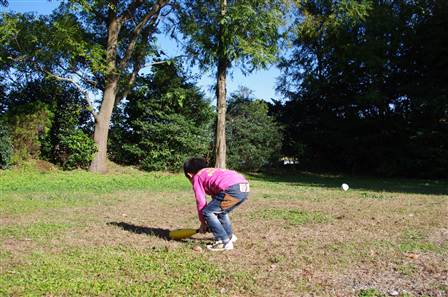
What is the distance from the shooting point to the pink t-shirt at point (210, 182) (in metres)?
6.02

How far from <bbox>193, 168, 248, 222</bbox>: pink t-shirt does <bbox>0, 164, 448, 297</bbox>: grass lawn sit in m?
0.67

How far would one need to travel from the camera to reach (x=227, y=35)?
18.2 m

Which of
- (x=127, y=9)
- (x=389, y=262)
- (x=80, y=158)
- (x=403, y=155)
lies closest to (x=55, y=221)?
(x=389, y=262)

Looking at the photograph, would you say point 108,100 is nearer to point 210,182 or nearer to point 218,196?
point 210,182

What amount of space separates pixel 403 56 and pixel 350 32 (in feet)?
10.7

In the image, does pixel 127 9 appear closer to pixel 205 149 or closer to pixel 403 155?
pixel 205 149

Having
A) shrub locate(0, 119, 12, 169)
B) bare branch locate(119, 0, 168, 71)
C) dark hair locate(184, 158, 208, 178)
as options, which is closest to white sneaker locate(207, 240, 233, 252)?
dark hair locate(184, 158, 208, 178)

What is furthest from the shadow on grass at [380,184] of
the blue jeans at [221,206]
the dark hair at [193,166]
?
the dark hair at [193,166]

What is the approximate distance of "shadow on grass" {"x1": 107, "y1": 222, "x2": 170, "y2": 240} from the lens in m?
7.07

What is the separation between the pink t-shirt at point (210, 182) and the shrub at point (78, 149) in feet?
42.5

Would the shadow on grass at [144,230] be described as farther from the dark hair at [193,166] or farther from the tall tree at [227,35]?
the tall tree at [227,35]

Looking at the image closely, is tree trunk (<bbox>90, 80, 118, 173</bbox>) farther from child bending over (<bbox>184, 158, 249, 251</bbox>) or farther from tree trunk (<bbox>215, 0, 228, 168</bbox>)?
child bending over (<bbox>184, 158, 249, 251</bbox>)

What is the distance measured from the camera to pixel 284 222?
321 inches

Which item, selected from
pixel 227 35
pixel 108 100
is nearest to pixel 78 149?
pixel 108 100
